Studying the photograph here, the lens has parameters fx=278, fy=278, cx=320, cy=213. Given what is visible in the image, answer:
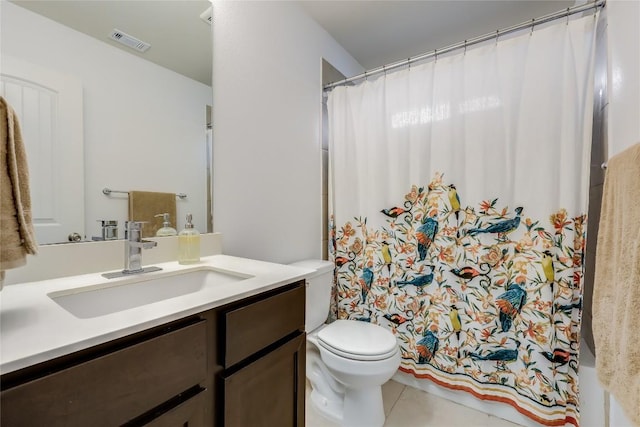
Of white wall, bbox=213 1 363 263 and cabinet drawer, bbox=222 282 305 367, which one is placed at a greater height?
white wall, bbox=213 1 363 263

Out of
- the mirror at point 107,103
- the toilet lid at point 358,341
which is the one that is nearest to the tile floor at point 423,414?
the toilet lid at point 358,341

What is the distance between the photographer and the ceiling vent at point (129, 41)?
982 mm

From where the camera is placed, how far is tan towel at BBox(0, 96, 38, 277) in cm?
51

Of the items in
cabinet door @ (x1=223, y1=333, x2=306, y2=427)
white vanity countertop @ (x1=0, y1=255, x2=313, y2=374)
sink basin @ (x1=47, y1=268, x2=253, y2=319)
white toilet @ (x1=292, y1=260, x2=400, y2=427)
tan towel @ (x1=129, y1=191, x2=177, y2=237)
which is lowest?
white toilet @ (x1=292, y1=260, x2=400, y2=427)

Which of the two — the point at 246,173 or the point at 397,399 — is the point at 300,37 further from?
the point at 397,399

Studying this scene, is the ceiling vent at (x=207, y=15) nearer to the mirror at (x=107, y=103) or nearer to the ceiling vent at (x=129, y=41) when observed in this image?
the mirror at (x=107, y=103)

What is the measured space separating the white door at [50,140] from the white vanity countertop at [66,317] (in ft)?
0.61

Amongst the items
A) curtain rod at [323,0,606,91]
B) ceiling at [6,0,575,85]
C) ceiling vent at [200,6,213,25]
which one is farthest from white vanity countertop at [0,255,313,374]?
curtain rod at [323,0,606,91]

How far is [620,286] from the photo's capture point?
764 mm

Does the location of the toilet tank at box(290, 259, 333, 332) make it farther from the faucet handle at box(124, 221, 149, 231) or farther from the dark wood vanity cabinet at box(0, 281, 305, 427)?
the faucet handle at box(124, 221, 149, 231)

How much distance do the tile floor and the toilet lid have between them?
16.6 inches

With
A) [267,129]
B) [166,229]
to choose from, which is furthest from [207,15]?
[166,229]

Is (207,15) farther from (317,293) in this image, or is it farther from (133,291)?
(317,293)

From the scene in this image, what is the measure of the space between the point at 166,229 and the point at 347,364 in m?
0.96
